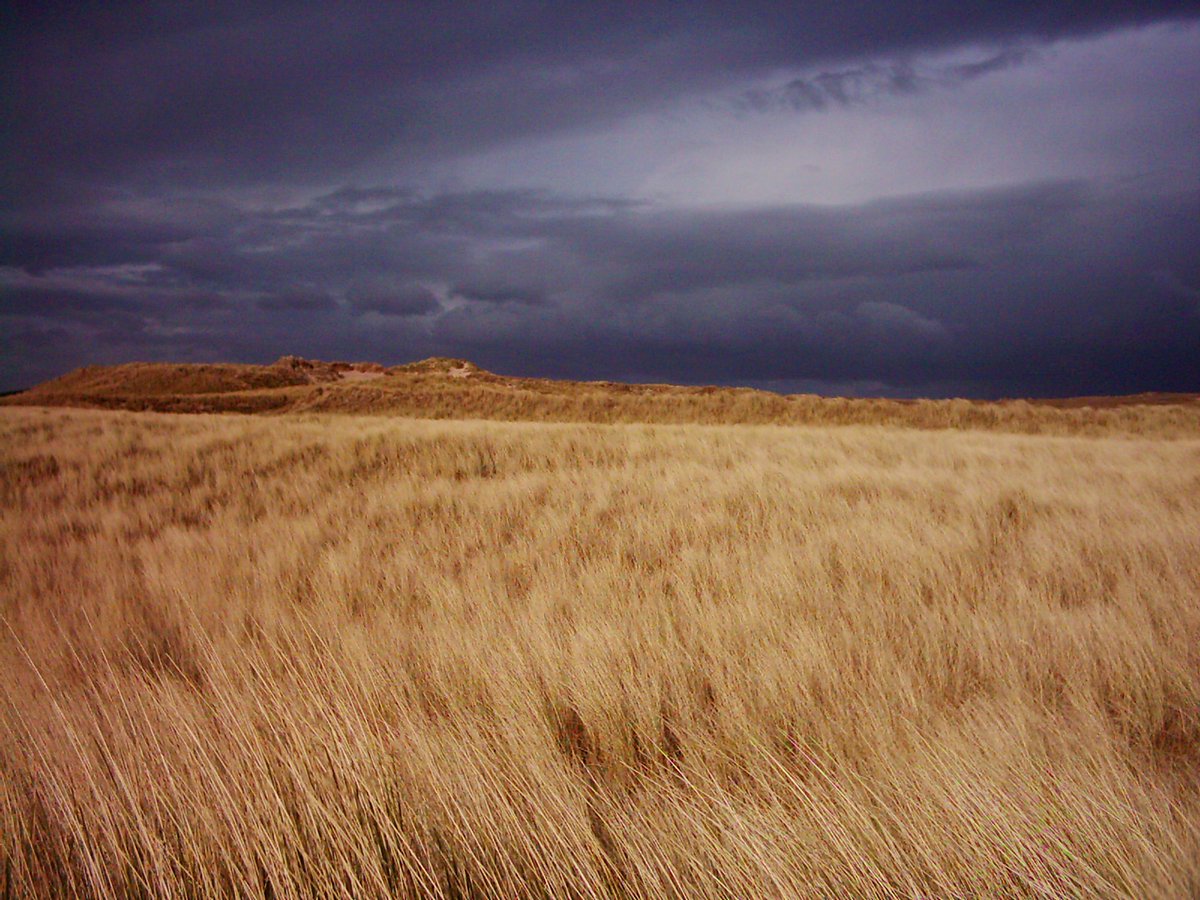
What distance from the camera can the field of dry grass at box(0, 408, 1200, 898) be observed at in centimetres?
181

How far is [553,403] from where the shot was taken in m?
29.5

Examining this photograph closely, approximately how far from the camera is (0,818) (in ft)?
6.84

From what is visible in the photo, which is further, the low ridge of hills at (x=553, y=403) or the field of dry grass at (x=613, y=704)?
the low ridge of hills at (x=553, y=403)

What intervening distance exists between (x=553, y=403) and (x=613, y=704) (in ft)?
88.6

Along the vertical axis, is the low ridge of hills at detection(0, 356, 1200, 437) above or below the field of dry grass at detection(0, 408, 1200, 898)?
above

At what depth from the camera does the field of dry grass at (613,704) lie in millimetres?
1808

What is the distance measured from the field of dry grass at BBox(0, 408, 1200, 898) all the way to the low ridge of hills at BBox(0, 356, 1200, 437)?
19.9 meters

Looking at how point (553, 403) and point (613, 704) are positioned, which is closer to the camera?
point (613, 704)

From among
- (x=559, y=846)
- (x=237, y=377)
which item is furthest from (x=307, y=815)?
(x=237, y=377)

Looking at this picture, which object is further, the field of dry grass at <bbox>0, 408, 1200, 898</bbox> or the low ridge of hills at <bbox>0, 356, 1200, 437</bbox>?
the low ridge of hills at <bbox>0, 356, 1200, 437</bbox>

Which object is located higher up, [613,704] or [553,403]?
[553,403]

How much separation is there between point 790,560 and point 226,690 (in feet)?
12.0

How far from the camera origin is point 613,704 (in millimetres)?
2758

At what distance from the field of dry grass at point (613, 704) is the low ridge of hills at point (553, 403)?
1990 cm
